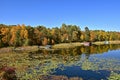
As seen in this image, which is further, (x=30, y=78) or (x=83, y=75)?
(x=83, y=75)

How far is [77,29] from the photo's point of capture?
160500mm

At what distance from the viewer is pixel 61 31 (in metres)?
150

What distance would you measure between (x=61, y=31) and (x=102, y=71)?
4391 inches

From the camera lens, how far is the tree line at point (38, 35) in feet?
337

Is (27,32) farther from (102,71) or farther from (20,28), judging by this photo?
(102,71)

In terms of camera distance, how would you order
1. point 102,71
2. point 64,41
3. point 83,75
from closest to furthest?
point 83,75, point 102,71, point 64,41

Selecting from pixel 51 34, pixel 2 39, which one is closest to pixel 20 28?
pixel 2 39

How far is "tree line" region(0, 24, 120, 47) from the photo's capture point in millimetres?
102606

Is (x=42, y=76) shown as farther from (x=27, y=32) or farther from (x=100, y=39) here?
(x=100, y=39)

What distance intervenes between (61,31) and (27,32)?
43323mm

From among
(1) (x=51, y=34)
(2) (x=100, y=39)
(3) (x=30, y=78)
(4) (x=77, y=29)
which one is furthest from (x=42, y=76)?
(2) (x=100, y=39)

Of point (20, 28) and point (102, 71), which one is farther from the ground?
point (20, 28)

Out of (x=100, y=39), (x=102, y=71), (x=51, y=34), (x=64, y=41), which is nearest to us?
(x=102, y=71)

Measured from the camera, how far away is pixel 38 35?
120 m
